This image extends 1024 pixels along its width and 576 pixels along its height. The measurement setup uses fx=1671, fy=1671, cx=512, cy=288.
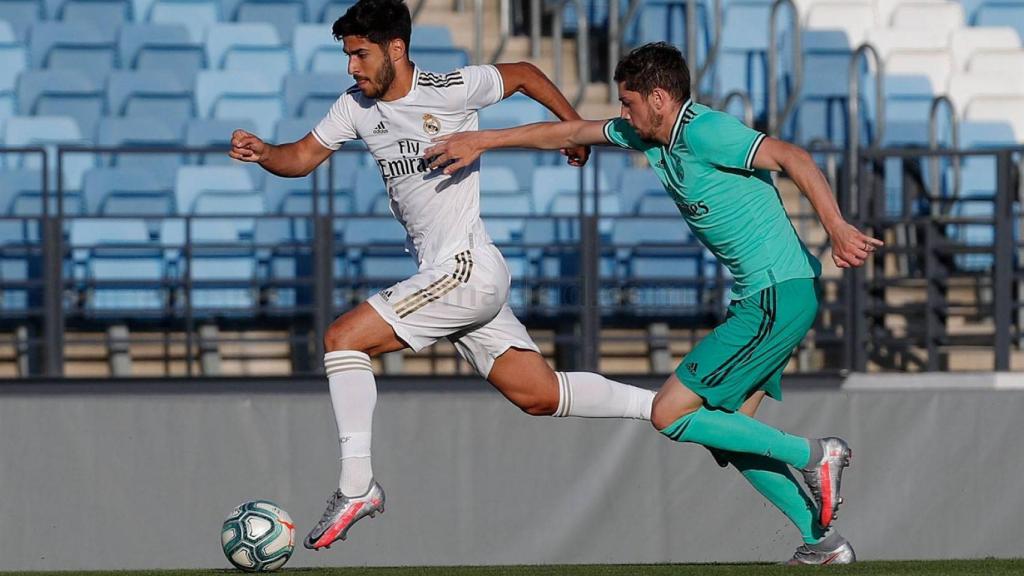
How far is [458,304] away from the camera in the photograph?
608 centimetres

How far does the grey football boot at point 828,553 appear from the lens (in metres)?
6.19

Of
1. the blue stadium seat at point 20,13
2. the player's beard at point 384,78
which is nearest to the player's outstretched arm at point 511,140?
the player's beard at point 384,78

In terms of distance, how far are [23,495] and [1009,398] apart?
205 inches

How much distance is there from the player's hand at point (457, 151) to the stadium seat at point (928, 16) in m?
8.47

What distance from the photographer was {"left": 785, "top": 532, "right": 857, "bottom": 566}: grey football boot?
619cm

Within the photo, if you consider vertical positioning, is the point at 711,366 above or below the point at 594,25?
below

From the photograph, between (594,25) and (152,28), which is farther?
(594,25)

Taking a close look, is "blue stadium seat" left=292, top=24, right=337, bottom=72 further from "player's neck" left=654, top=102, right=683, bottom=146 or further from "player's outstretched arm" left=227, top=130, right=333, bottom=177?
"player's neck" left=654, top=102, right=683, bottom=146

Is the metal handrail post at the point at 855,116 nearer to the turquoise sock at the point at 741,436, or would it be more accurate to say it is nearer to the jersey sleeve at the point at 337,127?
the turquoise sock at the point at 741,436

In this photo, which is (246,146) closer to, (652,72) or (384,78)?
(384,78)

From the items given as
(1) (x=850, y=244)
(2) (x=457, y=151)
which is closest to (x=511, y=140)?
(2) (x=457, y=151)

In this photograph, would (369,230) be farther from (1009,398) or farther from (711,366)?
(711,366)

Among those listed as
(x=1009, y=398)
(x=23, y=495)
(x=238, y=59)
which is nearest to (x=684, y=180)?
(x=1009, y=398)

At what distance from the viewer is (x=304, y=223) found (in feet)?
33.8
